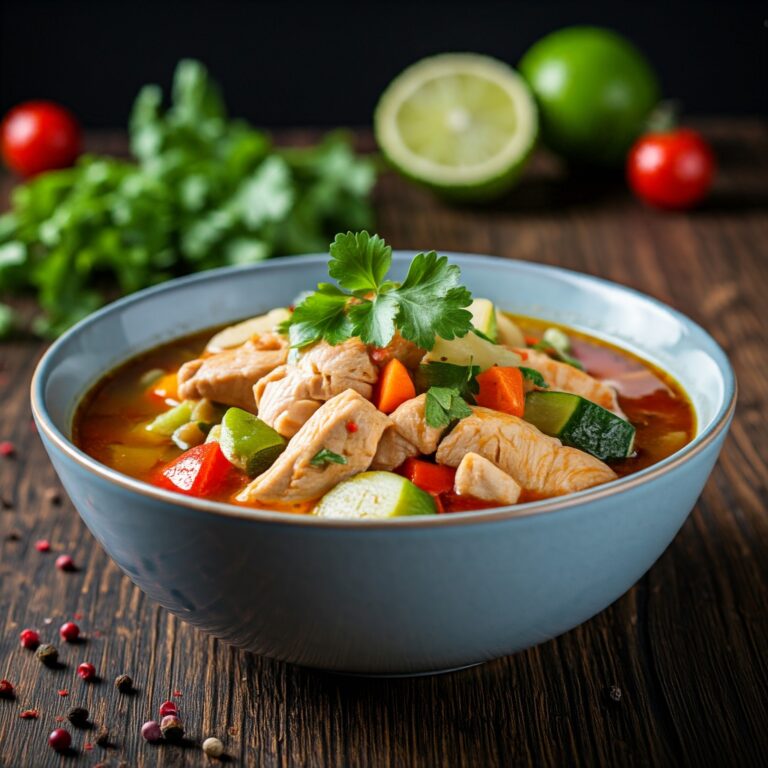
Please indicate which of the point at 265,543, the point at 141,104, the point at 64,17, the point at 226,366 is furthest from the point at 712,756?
the point at 64,17

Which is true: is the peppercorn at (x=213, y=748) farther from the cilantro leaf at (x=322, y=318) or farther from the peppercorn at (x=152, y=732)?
the cilantro leaf at (x=322, y=318)

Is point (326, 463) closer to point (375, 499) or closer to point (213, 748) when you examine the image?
point (375, 499)

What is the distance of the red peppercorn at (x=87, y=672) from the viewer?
104 inches

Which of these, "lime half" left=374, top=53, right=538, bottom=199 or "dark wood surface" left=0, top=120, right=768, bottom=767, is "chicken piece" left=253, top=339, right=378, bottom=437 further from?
"lime half" left=374, top=53, right=538, bottom=199

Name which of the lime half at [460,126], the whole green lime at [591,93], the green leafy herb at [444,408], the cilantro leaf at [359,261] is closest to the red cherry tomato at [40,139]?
the lime half at [460,126]

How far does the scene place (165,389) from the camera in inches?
125

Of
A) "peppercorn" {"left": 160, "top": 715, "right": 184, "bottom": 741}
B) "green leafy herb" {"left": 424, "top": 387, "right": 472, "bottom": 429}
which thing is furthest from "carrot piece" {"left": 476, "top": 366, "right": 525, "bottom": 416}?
"peppercorn" {"left": 160, "top": 715, "right": 184, "bottom": 741}

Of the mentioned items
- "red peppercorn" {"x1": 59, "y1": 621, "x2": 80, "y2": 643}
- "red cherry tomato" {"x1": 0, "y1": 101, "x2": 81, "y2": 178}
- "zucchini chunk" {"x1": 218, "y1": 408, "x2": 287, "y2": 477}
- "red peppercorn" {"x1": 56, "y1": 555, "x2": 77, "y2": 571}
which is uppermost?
"zucchini chunk" {"x1": 218, "y1": 408, "x2": 287, "y2": 477}

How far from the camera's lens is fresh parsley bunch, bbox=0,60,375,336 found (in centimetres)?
505

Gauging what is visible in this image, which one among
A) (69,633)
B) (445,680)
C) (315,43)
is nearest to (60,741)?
(69,633)

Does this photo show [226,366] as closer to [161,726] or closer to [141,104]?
[161,726]

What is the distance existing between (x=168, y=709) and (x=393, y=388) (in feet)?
3.06

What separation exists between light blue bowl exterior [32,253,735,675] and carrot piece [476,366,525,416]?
0.50 m

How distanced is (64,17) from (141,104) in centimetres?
267
